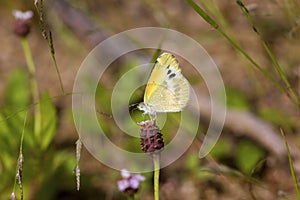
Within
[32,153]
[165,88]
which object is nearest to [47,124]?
[32,153]

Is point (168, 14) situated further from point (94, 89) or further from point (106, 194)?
point (106, 194)

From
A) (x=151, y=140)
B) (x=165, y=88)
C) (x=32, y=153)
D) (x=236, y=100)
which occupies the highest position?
(x=236, y=100)

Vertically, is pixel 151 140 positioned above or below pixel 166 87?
below

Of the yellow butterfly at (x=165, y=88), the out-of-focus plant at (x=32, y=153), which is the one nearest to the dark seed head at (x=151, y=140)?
the yellow butterfly at (x=165, y=88)

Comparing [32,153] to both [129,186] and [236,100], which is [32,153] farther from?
[236,100]

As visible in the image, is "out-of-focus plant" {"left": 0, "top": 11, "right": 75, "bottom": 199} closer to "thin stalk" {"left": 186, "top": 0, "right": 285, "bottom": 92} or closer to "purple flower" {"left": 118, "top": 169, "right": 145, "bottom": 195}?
"purple flower" {"left": 118, "top": 169, "right": 145, "bottom": 195}

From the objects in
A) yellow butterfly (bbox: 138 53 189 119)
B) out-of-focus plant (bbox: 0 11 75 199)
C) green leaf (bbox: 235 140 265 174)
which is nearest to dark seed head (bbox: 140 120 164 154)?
yellow butterfly (bbox: 138 53 189 119)

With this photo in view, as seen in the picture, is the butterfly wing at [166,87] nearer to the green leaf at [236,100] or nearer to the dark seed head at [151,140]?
the dark seed head at [151,140]
